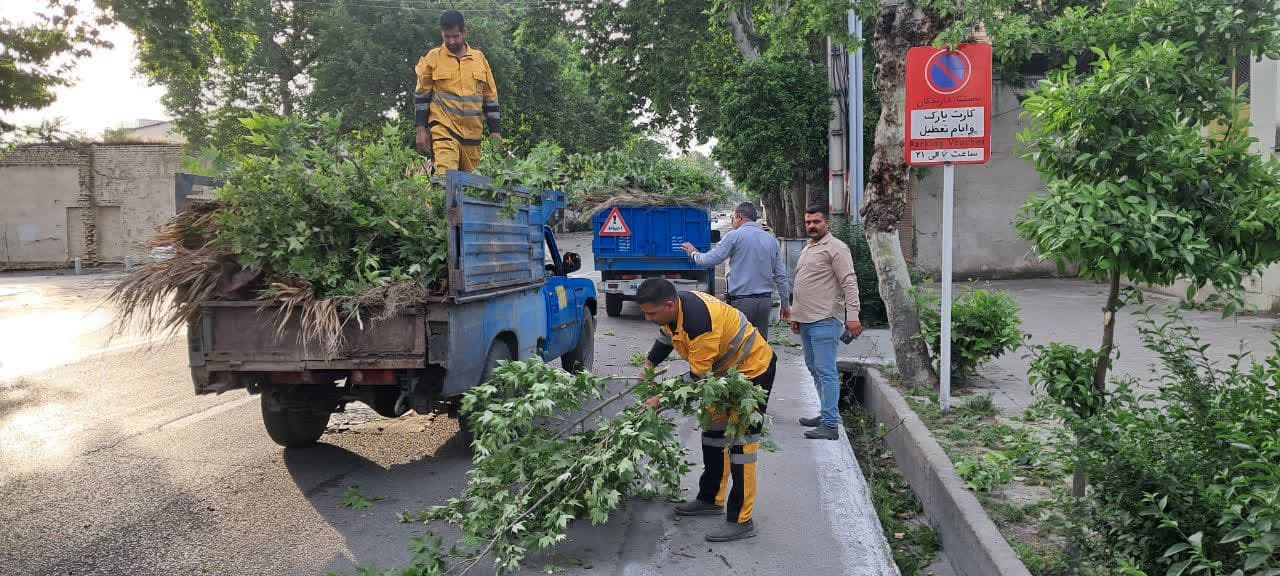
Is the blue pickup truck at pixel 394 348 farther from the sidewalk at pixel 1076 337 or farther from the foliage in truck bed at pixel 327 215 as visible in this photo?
the sidewalk at pixel 1076 337

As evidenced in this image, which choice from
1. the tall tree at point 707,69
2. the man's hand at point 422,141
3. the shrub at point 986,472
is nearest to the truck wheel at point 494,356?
the man's hand at point 422,141

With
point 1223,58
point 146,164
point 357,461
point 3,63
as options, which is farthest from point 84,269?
point 1223,58

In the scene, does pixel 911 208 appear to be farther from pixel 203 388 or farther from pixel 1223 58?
pixel 203 388

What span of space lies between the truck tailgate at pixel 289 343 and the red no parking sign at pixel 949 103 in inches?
167

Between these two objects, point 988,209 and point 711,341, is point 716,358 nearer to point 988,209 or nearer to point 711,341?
point 711,341

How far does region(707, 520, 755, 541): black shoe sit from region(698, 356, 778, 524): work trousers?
3cm

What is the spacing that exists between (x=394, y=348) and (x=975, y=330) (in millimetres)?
5527

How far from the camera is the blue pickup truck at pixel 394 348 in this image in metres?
5.65

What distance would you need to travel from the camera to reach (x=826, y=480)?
19.7 ft

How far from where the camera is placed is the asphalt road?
4.68 metres

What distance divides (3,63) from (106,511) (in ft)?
45.6

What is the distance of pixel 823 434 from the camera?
23.2 ft

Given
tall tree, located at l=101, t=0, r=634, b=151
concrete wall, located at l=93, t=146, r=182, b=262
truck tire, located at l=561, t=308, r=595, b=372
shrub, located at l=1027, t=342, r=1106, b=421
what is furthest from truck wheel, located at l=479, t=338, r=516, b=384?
concrete wall, located at l=93, t=146, r=182, b=262

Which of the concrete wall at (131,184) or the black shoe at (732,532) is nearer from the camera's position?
the black shoe at (732,532)
